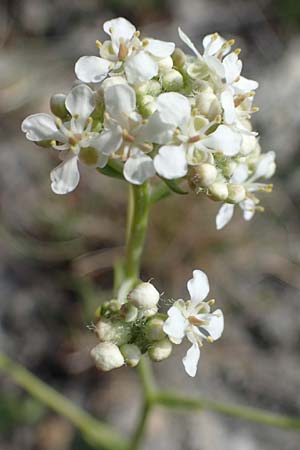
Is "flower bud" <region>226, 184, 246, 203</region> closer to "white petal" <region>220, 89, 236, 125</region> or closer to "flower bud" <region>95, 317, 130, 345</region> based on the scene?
"white petal" <region>220, 89, 236, 125</region>

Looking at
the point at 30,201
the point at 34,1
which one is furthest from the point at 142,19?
the point at 30,201

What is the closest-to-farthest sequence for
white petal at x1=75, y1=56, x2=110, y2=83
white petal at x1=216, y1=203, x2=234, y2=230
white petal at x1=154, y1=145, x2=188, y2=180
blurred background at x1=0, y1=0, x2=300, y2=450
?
white petal at x1=154, y1=145, x2=188, y2=180 < white petal at x1=75, y1=56, x2=110, y2=83 < white petal at x1=216, y1=203, x2=234, y2=230 < blurred background at x1=0, y1=0, x2=300, y2=450

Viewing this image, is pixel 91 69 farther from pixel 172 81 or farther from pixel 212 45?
pixel 212 45

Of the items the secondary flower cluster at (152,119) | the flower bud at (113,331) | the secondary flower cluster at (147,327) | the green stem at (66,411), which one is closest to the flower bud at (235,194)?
the secondary flower cluster at (152,119)

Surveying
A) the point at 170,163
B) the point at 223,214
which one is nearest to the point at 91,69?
the point at 170,163

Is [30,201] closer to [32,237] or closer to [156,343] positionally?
[32,237]

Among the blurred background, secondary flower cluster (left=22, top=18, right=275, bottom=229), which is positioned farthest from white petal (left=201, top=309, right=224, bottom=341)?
the blurred background
